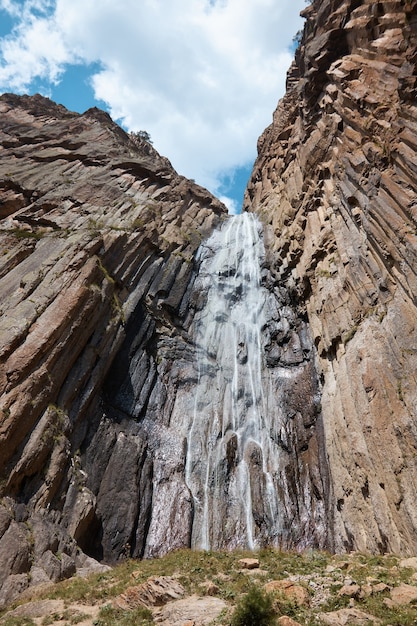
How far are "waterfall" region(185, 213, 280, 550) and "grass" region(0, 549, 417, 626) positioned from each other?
19.9 feet

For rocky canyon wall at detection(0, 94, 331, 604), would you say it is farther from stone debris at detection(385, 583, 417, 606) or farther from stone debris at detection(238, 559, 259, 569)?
stone debris at detection(385, 583, 417, 606)

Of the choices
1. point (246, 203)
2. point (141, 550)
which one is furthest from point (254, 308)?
point (246, 203)

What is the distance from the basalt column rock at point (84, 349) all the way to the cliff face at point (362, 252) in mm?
8726

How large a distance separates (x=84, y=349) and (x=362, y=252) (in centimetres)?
1639

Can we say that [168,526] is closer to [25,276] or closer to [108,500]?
[108,500]

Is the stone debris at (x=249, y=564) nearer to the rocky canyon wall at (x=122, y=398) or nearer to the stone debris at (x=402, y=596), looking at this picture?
the stone debris at (x=402, y=596)

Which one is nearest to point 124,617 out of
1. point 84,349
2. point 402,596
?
point 402,596

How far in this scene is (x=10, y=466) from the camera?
16234 mm

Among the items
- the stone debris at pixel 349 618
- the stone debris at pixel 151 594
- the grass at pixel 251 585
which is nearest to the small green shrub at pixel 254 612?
the grass at pixel 251 585

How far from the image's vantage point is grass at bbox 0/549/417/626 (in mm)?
7656

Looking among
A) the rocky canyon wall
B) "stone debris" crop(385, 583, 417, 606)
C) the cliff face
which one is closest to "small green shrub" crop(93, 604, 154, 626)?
"stone debris" crop(385, 583, 417, 606)

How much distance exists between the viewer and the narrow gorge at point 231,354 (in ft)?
55.8

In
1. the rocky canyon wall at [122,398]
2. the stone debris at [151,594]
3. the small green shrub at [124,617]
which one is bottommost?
the small green shrub at [124,617]

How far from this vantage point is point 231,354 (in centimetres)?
2903
